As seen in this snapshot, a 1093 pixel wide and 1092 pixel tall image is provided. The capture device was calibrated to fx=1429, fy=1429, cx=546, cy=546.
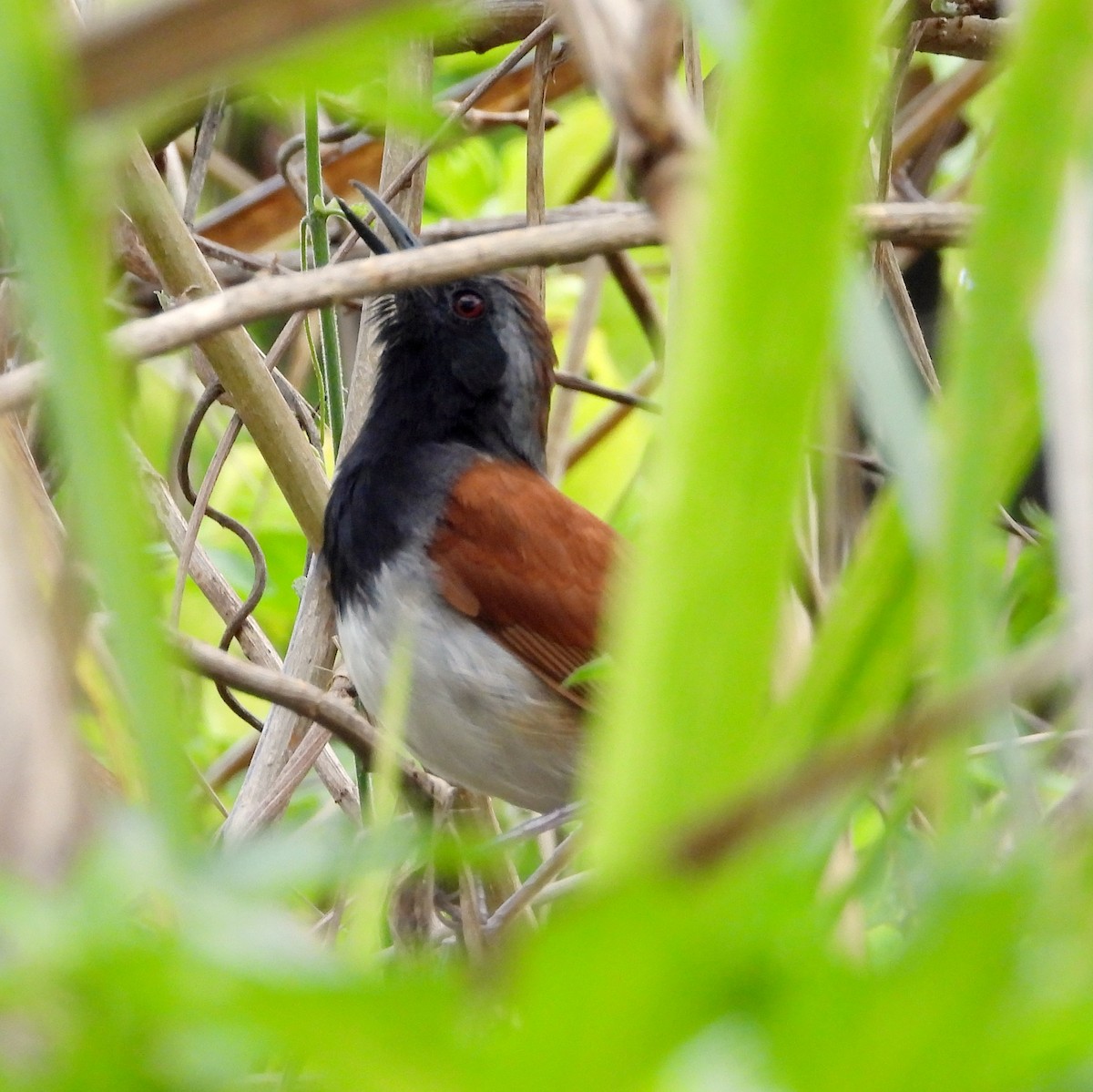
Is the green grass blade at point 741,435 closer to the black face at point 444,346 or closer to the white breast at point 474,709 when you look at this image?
the white breast at point 474,709

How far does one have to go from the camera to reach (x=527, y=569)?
2695 millimetres

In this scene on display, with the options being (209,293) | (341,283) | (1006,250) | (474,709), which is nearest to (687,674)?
(1006,250)

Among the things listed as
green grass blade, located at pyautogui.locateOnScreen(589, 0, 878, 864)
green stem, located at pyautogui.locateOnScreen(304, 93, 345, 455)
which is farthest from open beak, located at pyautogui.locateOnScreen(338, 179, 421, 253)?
green grass blade, located at pyautogui.locateOnScreen(589, 0, 878, 864)

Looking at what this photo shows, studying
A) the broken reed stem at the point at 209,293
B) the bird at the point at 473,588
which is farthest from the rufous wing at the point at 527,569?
the broken reed stem at the point at 209,293

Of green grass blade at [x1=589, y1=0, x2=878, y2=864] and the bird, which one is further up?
green grass blade at [x1=589, y1=0, x2=878, y2=864]

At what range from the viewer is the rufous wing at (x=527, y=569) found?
8.67 ft

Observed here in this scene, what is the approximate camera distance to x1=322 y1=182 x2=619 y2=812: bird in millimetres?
2561

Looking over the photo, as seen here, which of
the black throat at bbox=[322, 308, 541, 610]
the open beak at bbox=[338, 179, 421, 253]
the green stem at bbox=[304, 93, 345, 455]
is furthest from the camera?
the black throat at bbox=[322, 308, 541, 610]

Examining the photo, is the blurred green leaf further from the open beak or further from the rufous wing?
the rufous wing

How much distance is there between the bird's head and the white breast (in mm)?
411

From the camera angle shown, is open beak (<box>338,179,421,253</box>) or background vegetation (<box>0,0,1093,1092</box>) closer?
background vegetation (<box>0,0,1093,1092</box>)

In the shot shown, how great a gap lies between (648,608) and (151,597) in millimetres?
177

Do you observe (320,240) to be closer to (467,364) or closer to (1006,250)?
(467,364)

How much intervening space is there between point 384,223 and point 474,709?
874mm
